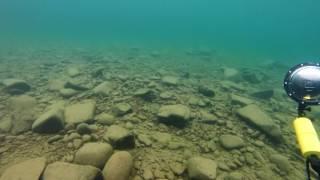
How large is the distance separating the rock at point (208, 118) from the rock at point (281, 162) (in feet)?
4.60

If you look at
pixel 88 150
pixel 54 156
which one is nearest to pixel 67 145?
pixel 54 156

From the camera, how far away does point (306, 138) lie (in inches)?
59.7

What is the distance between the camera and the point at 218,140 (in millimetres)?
4879

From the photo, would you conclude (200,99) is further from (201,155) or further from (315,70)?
(315,70)

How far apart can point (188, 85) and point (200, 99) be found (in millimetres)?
1454

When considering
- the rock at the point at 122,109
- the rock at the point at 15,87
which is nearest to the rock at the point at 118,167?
the rock at the point at 122,109

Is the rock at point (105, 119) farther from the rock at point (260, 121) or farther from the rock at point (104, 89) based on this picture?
the rock at point (260, 121)

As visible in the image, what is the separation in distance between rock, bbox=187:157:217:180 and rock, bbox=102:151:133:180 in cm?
86

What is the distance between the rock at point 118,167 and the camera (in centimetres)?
344

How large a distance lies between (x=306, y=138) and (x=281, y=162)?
3227mm

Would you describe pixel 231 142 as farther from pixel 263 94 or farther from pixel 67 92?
pixel 263 94

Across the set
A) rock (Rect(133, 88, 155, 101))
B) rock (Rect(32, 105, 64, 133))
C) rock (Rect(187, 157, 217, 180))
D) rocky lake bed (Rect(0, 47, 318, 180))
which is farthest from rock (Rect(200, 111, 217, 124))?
rock (Rect(32, 105, 64, 133))

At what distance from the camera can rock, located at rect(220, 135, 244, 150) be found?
4.66 m

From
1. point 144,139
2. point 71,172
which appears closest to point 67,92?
point 144,139
